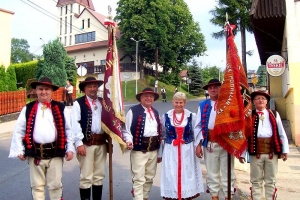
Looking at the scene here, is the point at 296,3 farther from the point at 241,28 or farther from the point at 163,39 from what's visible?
the point at 163,39

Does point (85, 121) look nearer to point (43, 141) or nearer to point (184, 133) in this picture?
point (43, 141)

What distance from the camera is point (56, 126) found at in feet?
13.9

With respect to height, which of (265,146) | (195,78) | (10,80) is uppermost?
(195,78)

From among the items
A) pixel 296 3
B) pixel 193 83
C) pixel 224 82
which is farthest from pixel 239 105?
pixel 193 83

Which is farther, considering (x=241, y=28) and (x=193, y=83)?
(x=193, y=83)

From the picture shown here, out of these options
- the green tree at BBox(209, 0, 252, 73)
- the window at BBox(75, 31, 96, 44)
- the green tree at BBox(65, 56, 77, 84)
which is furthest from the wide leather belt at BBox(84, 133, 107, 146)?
the window at BBox(75, 31, 96, 44)

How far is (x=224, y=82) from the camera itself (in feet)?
14.6

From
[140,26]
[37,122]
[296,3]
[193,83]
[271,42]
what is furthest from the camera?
[193,83]

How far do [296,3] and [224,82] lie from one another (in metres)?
8.43

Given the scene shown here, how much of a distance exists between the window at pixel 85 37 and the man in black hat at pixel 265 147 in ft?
153

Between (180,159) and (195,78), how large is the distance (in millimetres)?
47989

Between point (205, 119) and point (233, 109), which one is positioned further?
point (205, 119)

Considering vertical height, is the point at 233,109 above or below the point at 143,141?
above

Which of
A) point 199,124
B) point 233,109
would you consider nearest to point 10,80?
point 199,124
